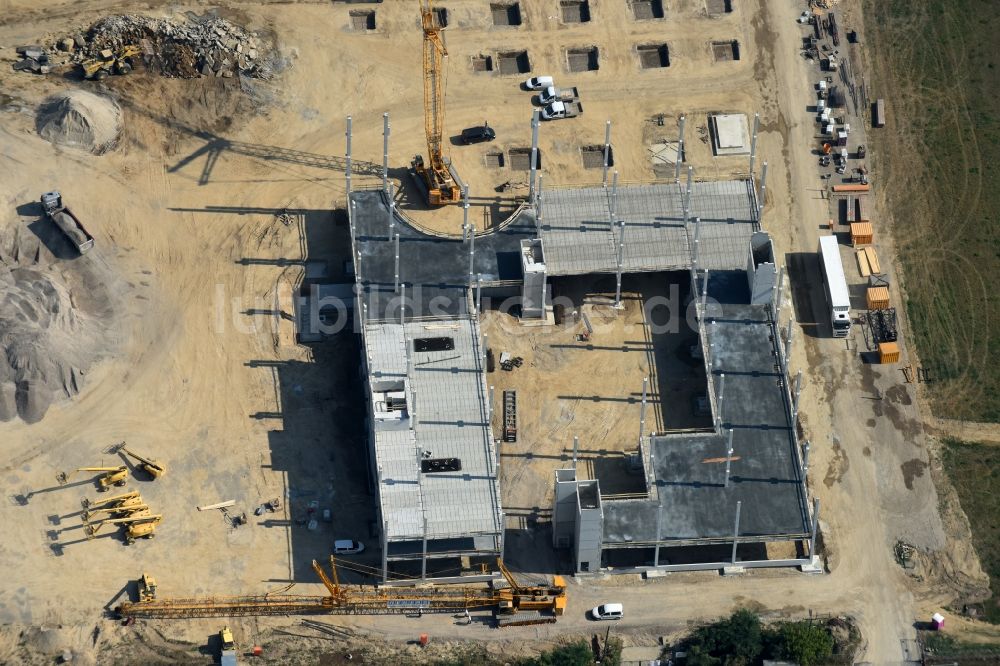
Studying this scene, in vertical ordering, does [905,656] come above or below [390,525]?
below

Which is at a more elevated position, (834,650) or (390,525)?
(390,525)

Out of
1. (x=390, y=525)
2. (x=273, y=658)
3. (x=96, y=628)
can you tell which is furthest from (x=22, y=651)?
(x=390, y=525)

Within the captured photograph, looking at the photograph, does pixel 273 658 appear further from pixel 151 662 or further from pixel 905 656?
pixel 905 656

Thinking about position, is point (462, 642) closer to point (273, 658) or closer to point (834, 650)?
point (273, 658)

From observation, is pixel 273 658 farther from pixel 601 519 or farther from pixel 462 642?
pixel 601 519

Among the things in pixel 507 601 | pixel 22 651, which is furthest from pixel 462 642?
pixel 22 651

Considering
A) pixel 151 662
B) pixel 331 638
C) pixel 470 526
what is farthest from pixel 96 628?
pixel 470 526

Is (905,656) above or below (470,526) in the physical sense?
below
